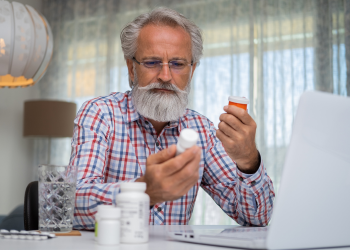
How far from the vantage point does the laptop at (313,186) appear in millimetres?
561

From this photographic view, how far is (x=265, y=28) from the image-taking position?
3.40 meters

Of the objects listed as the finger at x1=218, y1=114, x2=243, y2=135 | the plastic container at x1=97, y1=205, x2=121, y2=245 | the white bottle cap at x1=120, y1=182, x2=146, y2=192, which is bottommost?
the plastic container at x1=97, y1=205, x2=121, y2=245

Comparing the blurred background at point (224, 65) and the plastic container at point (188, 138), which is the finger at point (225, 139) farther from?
the blurred background at point (224, 65)

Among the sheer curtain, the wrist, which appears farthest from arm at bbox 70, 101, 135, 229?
the sheer curtain

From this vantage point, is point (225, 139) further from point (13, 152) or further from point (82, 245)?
point (13, 152)

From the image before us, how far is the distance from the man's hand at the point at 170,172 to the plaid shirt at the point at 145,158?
34 centimetres

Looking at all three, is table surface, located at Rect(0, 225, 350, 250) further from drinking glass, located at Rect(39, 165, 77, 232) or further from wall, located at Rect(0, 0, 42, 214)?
wall, located at Rect(0, 0, 42, 214)

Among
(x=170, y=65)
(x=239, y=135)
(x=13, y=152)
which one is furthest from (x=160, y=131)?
(x=13, y=152)

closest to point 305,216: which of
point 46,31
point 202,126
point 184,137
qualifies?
point 184,137

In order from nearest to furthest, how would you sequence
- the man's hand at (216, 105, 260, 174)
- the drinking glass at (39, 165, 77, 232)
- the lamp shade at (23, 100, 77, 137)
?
the drinking glass at (39, 165, 77, 232)
the man's hand at (216, 105, 260, 174)
the lamp shade at (23, 100, 77, 137)

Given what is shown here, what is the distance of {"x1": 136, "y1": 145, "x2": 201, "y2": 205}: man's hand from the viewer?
25.5 inches

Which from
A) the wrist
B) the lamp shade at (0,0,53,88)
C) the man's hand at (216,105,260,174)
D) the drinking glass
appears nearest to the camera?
the drinking glass

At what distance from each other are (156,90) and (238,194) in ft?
1.52

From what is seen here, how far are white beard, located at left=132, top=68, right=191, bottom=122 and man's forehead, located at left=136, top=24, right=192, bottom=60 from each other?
0.10 m
